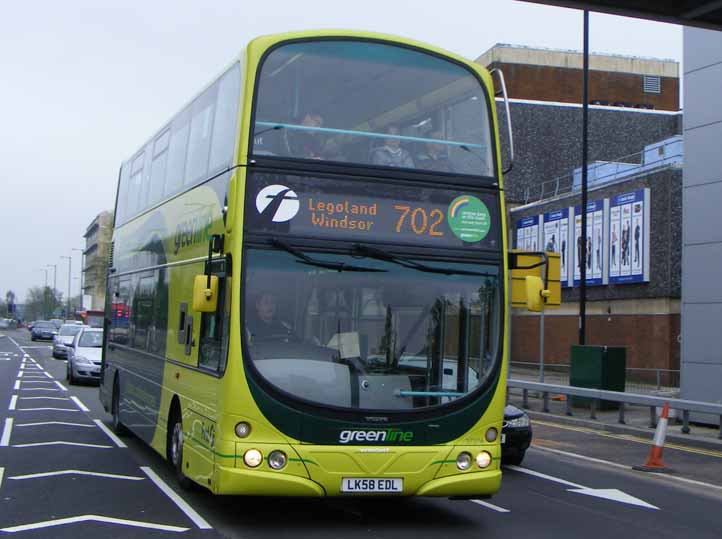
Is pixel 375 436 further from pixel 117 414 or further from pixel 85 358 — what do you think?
pixel 85 358

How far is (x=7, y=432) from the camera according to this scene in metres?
16.2

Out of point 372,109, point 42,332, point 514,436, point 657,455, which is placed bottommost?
point 657,455

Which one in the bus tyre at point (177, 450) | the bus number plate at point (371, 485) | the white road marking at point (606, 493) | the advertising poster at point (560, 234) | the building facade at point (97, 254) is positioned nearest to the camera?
the bus number plate at point (371, 485)

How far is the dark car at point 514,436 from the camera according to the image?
1377cm

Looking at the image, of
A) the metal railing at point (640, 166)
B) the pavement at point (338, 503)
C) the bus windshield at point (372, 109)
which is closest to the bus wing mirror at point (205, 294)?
the bus windshield at point (372, 109)

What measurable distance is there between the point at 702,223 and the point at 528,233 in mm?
19150

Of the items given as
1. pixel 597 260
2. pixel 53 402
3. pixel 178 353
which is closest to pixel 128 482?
pixel 178 353

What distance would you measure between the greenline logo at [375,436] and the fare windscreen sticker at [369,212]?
1654 millimetres

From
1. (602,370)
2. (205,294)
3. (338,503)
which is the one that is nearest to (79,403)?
(602,370)

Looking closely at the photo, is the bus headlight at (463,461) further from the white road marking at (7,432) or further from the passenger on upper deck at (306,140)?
the white road marking at (7,432)

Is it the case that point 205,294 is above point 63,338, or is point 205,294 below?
above

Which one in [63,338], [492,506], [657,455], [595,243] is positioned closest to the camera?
[492,506]

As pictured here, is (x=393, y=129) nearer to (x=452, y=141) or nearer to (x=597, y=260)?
(x=452, y=141)

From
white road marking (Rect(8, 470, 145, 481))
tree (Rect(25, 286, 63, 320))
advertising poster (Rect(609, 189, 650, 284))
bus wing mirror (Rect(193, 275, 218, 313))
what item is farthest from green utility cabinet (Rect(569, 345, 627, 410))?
tree (Rect(25, 286, 63, 320))
